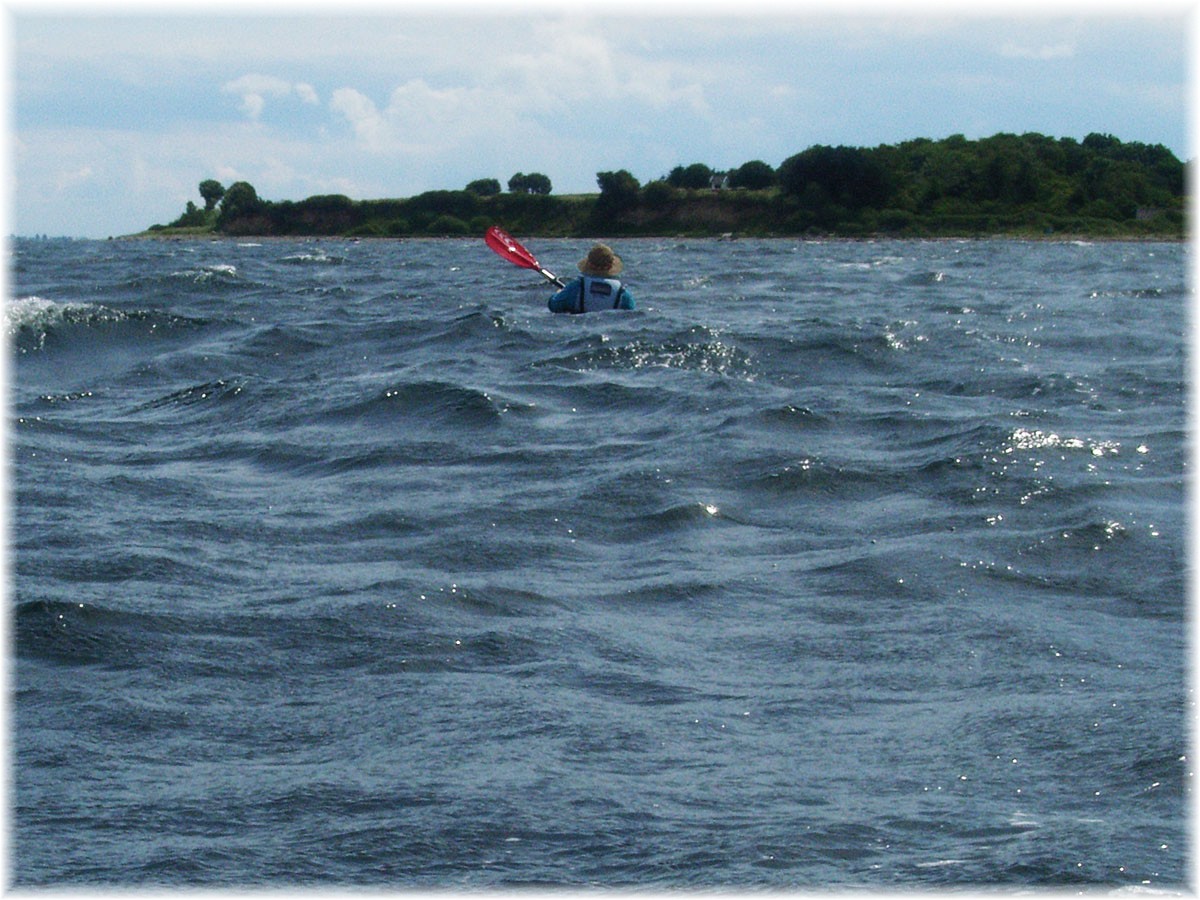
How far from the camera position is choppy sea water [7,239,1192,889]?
4375mm

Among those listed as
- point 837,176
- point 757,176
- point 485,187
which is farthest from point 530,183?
point 837,176

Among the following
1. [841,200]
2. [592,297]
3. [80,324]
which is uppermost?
[841,200]

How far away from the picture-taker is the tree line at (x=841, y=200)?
71.8 m

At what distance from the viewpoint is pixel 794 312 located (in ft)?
64.8

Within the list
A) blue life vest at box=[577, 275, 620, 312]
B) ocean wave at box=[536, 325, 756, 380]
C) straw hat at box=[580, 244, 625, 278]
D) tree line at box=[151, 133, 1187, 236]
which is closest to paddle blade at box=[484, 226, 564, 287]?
blue life vest at box=[577, 275, 620, 312]

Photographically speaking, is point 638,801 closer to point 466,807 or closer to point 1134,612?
point 466,807

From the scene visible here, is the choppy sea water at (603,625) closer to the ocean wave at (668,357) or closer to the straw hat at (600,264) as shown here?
the ocean wave at (668,357)

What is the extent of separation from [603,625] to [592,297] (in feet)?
32.1

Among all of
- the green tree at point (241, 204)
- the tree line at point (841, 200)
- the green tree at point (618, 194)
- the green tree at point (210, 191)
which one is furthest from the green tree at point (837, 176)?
the green tree at point (210, 191)

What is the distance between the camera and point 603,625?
6488 millimetres

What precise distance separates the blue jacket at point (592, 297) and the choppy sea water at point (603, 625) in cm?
158

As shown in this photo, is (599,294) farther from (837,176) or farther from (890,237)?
(837,176)

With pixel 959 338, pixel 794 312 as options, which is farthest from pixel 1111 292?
pixel 959 338

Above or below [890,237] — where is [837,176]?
above
